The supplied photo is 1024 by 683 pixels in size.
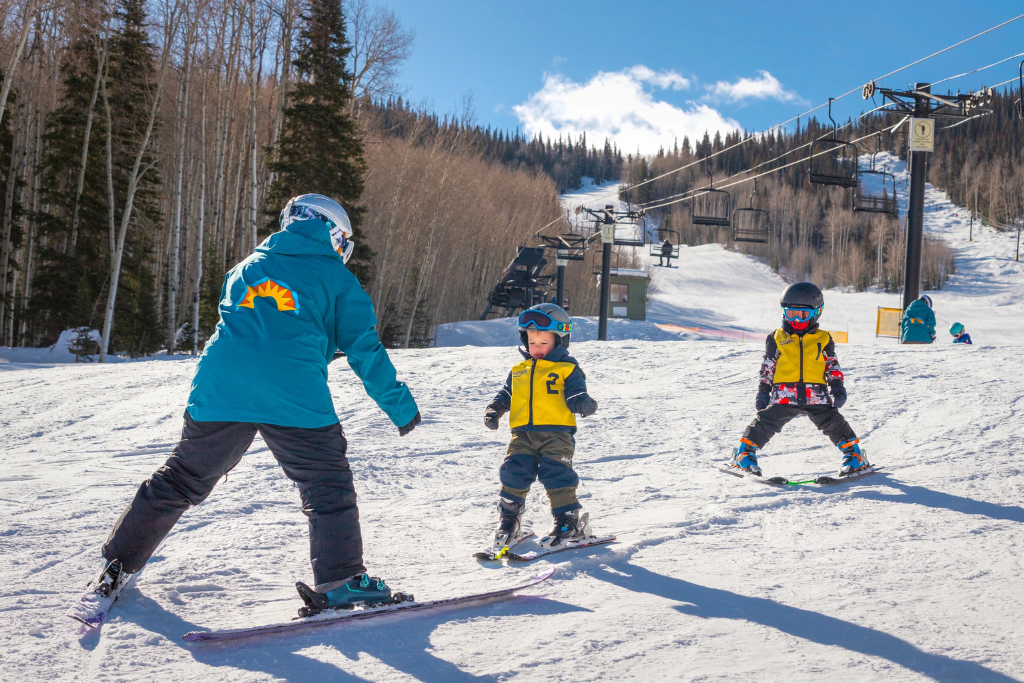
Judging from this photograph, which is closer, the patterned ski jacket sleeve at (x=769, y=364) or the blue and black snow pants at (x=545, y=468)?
the blue and black snow pants at (x=545, y=468)

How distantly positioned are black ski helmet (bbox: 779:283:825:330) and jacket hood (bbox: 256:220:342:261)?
333 cm

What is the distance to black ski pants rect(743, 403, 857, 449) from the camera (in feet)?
15.7

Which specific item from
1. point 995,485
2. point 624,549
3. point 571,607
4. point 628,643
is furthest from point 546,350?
point 995,485

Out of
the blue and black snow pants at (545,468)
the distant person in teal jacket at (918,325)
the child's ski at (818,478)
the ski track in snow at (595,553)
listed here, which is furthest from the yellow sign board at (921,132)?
the blue and black snow pants at (545,468)

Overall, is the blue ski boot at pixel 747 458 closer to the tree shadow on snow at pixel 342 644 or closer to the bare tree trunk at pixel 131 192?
the tree shadow on snow at pixel 342 644

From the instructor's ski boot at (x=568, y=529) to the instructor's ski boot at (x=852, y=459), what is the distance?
2.32 m

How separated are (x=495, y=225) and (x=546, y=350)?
4075 cm

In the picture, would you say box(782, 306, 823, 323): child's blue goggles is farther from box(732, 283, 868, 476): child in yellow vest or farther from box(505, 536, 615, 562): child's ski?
box(505, 536, 615, 562): child's ski

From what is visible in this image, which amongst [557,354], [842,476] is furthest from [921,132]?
[557,354]

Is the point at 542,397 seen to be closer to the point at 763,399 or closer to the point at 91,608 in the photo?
the point at 91,608

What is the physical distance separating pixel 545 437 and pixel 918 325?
1176cm

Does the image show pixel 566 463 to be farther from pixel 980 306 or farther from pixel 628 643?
pixel 980 306

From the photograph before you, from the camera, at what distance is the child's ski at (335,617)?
2.17m

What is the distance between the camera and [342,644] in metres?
2.21
